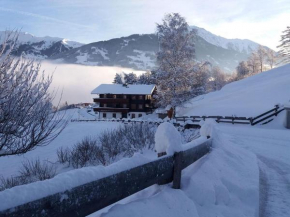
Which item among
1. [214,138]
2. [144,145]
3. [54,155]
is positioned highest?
[214,138]

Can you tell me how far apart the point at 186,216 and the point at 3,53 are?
241 inches

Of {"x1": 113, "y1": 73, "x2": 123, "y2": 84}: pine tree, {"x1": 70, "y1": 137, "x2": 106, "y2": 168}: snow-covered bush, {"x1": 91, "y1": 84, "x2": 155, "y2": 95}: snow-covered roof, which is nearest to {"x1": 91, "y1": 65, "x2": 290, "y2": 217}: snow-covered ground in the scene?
{"x1": 70, "y1": 137, "x2": 106, "y2": 168}: snow-covered bush

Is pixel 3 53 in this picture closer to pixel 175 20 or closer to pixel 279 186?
pixel 279 186

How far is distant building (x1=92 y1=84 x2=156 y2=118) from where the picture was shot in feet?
164

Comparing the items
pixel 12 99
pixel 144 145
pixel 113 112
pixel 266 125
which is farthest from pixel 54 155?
pixel 113 112

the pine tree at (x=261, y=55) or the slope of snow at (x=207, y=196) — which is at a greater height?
the pine tree at (x=261, y=55)

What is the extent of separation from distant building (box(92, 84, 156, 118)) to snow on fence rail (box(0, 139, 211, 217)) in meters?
46.3

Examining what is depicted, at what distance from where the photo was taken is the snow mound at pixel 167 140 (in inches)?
140

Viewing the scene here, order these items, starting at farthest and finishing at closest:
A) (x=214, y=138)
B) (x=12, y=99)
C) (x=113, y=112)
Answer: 1. (x=113, y=112)
2. (x=214, y=138)
3. (x=12, y=99)

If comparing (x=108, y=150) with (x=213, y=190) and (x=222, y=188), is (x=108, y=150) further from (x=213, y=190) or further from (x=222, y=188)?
(x=213, y=190)

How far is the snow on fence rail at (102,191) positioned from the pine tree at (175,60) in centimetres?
2364

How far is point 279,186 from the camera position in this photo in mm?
5320

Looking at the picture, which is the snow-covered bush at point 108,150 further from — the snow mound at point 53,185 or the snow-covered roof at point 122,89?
the snow-covered roof at point 122,89

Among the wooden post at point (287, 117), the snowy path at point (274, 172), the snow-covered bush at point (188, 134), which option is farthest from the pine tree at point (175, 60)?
the snowy path at point (274, 172)
